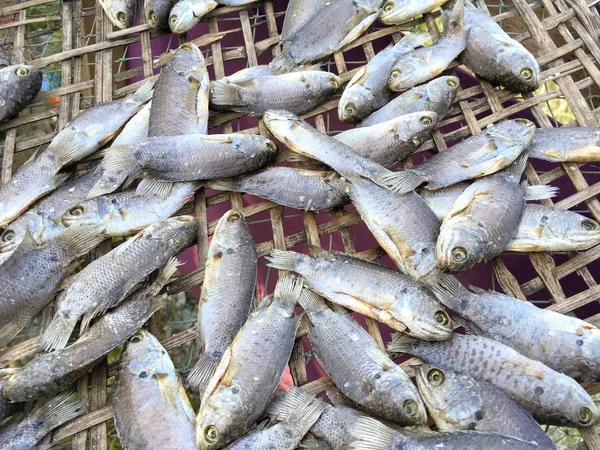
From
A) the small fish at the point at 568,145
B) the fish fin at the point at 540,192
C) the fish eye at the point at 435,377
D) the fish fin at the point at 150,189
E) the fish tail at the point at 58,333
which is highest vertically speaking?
the fish fin at the point at 150,189

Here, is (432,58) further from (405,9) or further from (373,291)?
(373,291)

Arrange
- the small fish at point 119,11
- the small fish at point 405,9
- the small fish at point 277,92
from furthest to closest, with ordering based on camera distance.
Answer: the small fish at point 119,11
the small fish at point 405,9
the small fish at point 277,92

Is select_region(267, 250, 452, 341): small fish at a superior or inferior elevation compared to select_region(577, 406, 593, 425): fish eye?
superior

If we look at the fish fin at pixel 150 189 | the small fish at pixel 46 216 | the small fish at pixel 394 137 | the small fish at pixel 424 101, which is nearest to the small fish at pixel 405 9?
the small fish at pixel 424 101

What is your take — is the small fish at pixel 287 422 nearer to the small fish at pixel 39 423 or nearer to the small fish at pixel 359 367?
the small fish at pixel 359 367

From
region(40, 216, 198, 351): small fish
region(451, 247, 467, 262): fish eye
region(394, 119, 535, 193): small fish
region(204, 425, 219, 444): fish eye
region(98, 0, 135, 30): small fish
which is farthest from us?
region(98, 0, 135, 30): small fish

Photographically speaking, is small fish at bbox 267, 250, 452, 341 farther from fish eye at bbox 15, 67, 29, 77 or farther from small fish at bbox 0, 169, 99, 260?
fish eye at bbox 15, 67, 29, 77

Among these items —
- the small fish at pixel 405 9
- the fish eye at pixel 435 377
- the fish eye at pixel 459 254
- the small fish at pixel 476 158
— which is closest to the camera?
the fish eye at pixel 435 377

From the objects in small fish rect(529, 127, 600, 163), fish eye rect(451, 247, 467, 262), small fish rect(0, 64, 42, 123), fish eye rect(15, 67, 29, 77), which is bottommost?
fish eye rect(451, 247, 467, 262)

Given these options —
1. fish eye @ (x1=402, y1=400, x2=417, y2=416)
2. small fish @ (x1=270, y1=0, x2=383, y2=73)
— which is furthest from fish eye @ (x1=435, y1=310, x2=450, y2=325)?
small fish @ (x1=270, y1=0, x2=383, y2=73)

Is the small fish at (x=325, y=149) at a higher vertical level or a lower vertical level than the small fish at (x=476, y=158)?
higher
